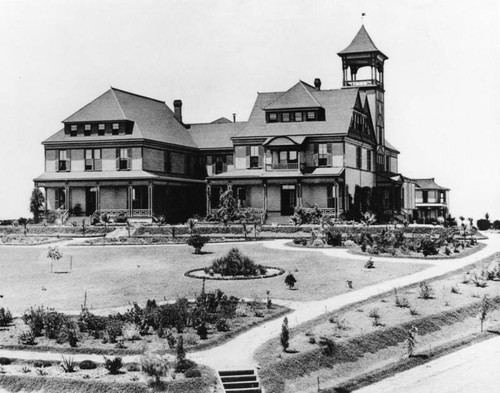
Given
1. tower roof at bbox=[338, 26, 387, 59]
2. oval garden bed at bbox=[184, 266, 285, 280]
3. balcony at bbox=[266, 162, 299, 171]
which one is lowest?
oval garden bed at bbox=[184, 266, 285, 280]

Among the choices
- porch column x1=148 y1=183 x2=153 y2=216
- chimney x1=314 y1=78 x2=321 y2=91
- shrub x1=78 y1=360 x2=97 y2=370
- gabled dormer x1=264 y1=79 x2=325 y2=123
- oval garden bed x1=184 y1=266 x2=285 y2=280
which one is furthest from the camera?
chimney x1=314 y1=78 x2=321 y2=91

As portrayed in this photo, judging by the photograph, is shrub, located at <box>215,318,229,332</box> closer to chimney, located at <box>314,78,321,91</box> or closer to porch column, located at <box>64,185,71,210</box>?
porch column, located at <box>64,185,71,210</box>

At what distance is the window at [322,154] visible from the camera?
56750mm

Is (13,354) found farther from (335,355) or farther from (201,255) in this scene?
(201,255)

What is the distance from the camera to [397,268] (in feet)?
97.6

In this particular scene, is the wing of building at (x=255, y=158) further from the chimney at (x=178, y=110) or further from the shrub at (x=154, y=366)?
the shrub at (x=154, y=366)

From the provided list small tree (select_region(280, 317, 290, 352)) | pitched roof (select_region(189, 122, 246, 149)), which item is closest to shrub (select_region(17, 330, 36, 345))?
small tree (select_region(280, 317, 290, 352))

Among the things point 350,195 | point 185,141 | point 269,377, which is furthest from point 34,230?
point 269,377

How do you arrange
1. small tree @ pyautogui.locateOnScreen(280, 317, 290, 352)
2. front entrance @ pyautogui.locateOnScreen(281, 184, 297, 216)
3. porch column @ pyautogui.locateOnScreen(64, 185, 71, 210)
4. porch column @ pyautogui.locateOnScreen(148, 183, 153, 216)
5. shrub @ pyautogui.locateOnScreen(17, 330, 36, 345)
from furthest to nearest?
porch column @ pyautogui.locateOnScreen(64, 185, 71, 210)
front entrance @ pyautogui.locateOnScreen(281, 184, 297, 216)
porch column @ pyautogui.locateOnScreen(148, 183, 153, 216)
shrub @ pyautogui.locateOnScreen(17, 330, 36, 345)
small tree @ pyautogui.locateOnScreen(280, 317, 290, 352)

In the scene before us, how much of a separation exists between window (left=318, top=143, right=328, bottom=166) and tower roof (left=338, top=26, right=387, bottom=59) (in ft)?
35.8

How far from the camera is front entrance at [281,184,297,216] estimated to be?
56.9 meters

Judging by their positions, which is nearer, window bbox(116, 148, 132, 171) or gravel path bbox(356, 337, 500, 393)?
gravel path bbox(356, 337, 500, 393)

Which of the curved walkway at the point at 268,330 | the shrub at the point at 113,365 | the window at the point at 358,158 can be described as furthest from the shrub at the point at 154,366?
the window at the point at 358,158

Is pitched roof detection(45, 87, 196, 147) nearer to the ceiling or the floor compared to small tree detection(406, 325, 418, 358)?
nearer to the ceiling
